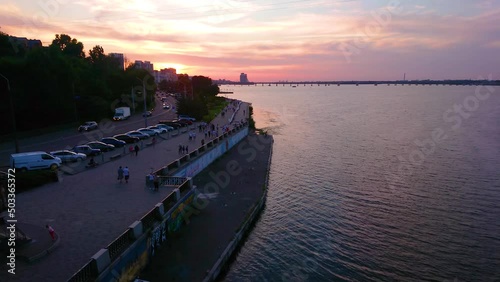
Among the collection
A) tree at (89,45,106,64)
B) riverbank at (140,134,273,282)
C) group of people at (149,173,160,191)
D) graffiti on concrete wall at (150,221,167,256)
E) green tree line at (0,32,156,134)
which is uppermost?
tree at (89,45,106,64)

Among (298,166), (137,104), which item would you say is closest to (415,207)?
(298,166)

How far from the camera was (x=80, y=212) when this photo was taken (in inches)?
666

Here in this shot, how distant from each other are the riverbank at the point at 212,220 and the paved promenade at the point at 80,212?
2.38 m

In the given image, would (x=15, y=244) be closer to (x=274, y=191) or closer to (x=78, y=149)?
(x=78, y=149)

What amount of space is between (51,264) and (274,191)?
21.7 m

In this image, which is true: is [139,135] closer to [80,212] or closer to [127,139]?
[127,139]

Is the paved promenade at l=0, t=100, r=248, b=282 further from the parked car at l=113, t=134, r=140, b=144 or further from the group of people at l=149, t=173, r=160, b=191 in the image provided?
the parked car at l=113, t=134, r=140, b=144

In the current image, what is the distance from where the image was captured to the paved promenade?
11.9 meters

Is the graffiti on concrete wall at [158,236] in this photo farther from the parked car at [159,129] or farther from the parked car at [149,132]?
the parked car at [159,129]

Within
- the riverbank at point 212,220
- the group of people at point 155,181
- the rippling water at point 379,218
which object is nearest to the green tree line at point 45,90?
the riverbank at point 212,220

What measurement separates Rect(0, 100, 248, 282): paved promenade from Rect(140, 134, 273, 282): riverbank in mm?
2382

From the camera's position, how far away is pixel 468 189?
31312 millimetres

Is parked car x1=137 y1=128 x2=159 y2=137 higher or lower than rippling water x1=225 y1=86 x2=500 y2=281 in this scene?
higher

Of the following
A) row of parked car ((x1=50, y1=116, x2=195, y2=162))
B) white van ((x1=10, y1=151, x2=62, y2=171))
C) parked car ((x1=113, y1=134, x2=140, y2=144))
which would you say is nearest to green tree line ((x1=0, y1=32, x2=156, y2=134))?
row of parked car ((x1=50, y1=116, x2=195, y2=162))
